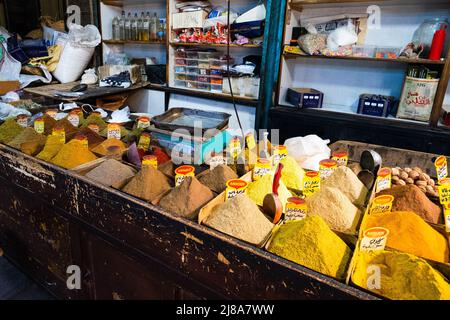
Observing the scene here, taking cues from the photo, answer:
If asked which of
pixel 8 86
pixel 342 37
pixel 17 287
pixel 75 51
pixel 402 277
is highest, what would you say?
pixel 342 37

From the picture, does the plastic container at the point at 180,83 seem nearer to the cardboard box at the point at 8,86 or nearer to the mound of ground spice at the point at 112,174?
the cardboard box at the point at 8,86

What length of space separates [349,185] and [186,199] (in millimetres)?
529

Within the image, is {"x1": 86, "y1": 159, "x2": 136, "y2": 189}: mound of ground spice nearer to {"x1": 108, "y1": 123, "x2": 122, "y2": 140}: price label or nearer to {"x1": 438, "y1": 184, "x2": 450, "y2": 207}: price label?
{"x1": 108, "y1": 123, "x2": 122, "y2": 140}: price label

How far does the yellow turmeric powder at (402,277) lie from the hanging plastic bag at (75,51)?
3.44m

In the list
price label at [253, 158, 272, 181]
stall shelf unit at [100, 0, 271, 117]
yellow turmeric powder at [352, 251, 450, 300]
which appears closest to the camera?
yellow turmeric powder at [352, 251, 450, 300]

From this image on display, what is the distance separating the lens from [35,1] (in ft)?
14.0

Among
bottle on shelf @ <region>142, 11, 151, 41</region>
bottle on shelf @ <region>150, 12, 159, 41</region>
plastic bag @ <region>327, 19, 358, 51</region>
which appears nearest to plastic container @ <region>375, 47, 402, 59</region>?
plastic bag @ <region>327, 19, 358, 51</region>

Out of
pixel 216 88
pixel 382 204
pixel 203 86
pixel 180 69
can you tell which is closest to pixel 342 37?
pixel 216 88

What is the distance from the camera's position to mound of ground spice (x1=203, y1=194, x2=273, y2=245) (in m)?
0.79

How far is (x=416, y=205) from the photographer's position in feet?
3.04

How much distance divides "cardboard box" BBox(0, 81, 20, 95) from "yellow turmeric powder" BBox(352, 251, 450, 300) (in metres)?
3.09

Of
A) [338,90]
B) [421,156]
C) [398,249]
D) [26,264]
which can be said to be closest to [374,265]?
[398,249]

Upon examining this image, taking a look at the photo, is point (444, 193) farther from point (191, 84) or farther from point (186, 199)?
point (191, 84)
